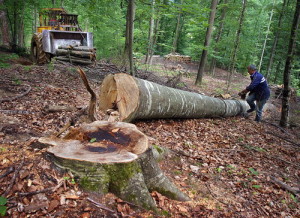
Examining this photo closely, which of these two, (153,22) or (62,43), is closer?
(62,43)

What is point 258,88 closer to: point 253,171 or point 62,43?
point 253,171

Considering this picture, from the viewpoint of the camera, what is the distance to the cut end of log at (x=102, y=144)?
206 centimetres

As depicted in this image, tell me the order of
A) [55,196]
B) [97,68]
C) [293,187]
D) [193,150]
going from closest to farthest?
[55,196], [293,187], [193,150], [97,68]

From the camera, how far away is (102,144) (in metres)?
2.41

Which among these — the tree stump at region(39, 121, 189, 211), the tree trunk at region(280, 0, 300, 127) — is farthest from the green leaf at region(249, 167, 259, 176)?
the tree trunk at region(280, 0, 300, 127)

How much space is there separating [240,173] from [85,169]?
270cm

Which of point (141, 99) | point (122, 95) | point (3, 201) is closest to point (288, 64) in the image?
point (141, 99)

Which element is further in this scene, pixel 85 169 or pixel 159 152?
pixel 159 152

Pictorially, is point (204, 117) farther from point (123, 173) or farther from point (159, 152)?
point (123, 173)

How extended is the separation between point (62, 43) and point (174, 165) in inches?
342

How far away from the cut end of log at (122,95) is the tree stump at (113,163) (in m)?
1.34

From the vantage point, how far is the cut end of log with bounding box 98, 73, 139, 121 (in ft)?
13.0

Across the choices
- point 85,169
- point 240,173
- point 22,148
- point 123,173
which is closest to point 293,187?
point 240,173

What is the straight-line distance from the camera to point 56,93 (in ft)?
17.7
